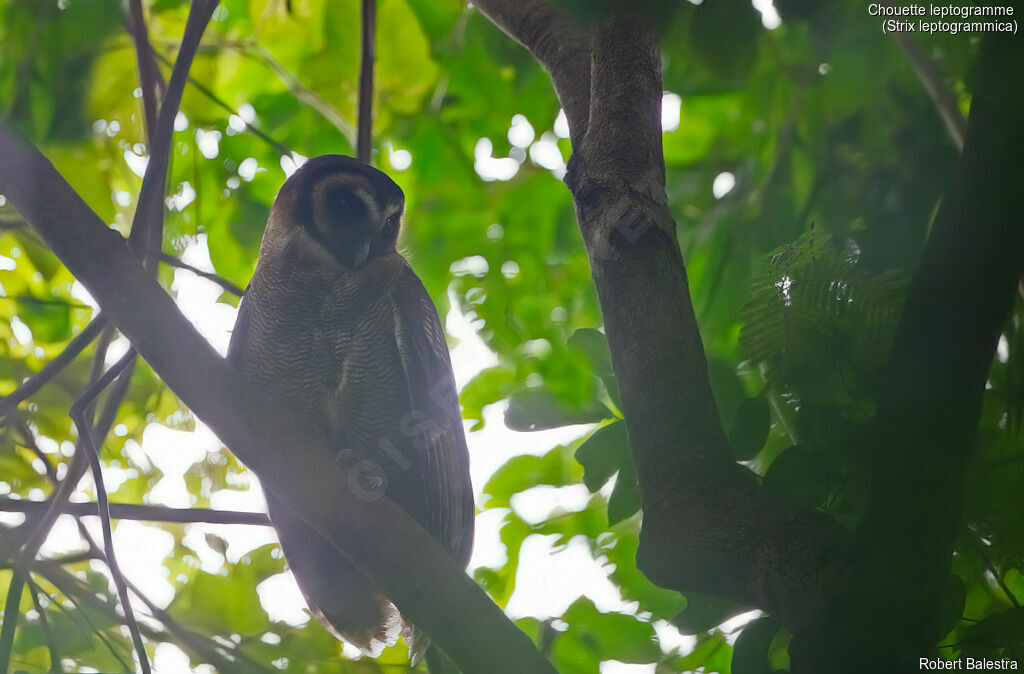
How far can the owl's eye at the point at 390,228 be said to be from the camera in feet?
9.98

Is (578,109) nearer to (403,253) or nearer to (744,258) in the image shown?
(744,258)

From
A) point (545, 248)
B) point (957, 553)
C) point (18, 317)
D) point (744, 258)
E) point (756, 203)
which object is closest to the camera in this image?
point (957, 553)

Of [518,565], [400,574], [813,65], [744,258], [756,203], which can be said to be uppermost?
[813,65]

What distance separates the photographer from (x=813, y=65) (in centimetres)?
250

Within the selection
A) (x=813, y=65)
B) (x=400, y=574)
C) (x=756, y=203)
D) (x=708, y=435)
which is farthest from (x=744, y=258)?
(x=400, y=574)

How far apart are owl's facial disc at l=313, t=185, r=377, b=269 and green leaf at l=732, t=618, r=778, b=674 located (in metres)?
1.92

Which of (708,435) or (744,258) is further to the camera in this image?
(744,258)

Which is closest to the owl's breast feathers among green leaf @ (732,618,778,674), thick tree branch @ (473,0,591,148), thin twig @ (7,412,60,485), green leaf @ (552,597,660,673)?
thin twig @ (7,412,60,485)

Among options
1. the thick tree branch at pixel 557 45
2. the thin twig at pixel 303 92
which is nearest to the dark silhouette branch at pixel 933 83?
the thick tree branch at pixel 557 45

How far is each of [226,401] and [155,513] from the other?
44 centimetres

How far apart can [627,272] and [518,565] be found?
1.24 meters

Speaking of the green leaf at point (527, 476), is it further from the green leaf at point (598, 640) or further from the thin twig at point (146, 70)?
the thin twig at point (146, 70)

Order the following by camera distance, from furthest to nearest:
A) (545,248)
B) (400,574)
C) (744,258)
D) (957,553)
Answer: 1. (545,248)
2. (744,258)
3. (400,574)
4. (957,553)

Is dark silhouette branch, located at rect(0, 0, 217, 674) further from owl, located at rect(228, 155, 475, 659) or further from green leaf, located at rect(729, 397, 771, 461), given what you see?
green leaf, located at rect(729, 397, 771, 461)
